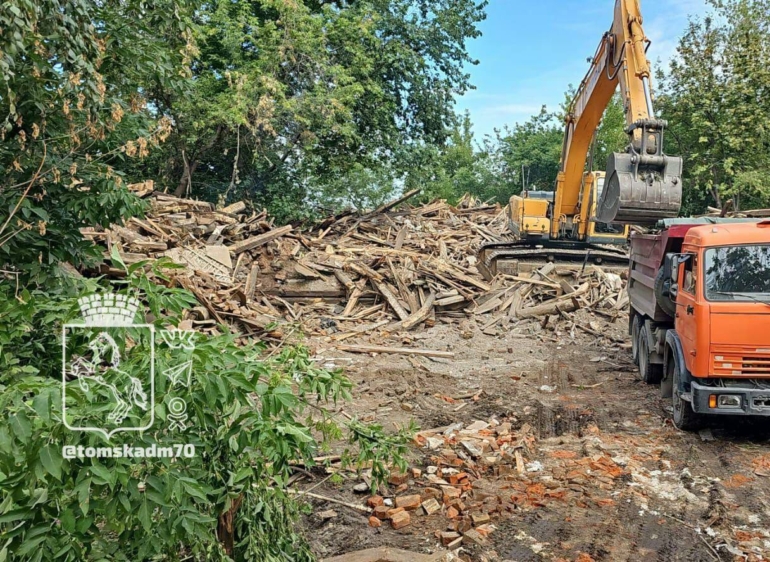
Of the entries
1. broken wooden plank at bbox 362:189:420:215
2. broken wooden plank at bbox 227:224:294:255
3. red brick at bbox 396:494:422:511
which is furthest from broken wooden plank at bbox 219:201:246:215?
red brick at bbox 396:494:422:511

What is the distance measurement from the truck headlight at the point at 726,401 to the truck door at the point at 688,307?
0.43m

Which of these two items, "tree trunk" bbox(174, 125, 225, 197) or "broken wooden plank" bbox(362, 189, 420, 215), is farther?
"broken wooden plank" bbox(362, 189, 420, 215)

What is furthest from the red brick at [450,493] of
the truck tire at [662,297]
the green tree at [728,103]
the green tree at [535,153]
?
the green tree at [535,153]

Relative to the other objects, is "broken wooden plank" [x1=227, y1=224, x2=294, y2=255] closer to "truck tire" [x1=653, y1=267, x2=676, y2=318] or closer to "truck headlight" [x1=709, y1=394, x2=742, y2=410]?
"truck tire" [x1=653, y1=267, x2=676, y2=318]

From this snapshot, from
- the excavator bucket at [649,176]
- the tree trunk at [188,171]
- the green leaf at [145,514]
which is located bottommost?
the green leaf at [145,514]

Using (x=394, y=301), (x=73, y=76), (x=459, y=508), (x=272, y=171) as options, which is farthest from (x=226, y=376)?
(x=272, y=171)

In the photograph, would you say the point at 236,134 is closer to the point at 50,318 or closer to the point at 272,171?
the point at 272,171

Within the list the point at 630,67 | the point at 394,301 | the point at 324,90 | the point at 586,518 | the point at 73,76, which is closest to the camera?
the point at 73,76

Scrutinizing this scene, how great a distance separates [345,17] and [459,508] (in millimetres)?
19202

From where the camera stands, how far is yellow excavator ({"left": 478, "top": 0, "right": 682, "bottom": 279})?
29.9 ft

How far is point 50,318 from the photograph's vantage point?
3.14 meters

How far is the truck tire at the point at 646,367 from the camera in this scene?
9734mm

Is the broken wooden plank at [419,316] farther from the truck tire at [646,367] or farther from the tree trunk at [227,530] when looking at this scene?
the tree trunk at [227,530]

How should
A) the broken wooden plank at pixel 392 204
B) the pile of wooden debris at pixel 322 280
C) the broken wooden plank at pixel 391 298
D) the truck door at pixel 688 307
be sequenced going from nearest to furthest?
the truck door at pixel 688 307
the pile of wooden debris at pixel 322 280
the broken wooden plank at pixel 391 298
the broken wooden plank at pixel 392 204
